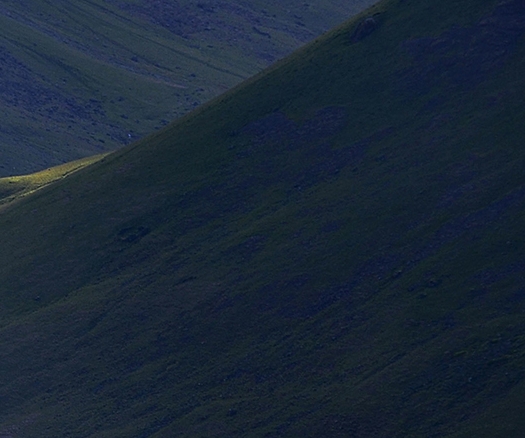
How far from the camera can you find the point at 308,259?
209 feet

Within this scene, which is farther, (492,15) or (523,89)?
(492,15)

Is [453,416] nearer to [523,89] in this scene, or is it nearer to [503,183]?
[503,183]

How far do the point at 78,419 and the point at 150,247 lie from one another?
53.8 ft

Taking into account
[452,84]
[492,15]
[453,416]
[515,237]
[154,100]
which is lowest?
[154,100]

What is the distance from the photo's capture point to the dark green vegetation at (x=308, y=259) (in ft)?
173

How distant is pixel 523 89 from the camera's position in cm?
6581

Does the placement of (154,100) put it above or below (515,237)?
below

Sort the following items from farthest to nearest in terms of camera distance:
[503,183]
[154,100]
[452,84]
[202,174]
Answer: [154,100] < [202,174] < [452,84] < [503,183]

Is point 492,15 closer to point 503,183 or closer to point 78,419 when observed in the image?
point 503,183

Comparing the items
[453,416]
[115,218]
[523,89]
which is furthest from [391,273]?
[115,218]

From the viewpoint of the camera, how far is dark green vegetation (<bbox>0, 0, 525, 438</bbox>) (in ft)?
173

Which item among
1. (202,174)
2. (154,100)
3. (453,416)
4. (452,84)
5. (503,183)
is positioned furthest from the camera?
(154,100)

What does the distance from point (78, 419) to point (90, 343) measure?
7072mm

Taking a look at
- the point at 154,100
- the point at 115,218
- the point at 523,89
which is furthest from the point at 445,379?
the point at 154,100
